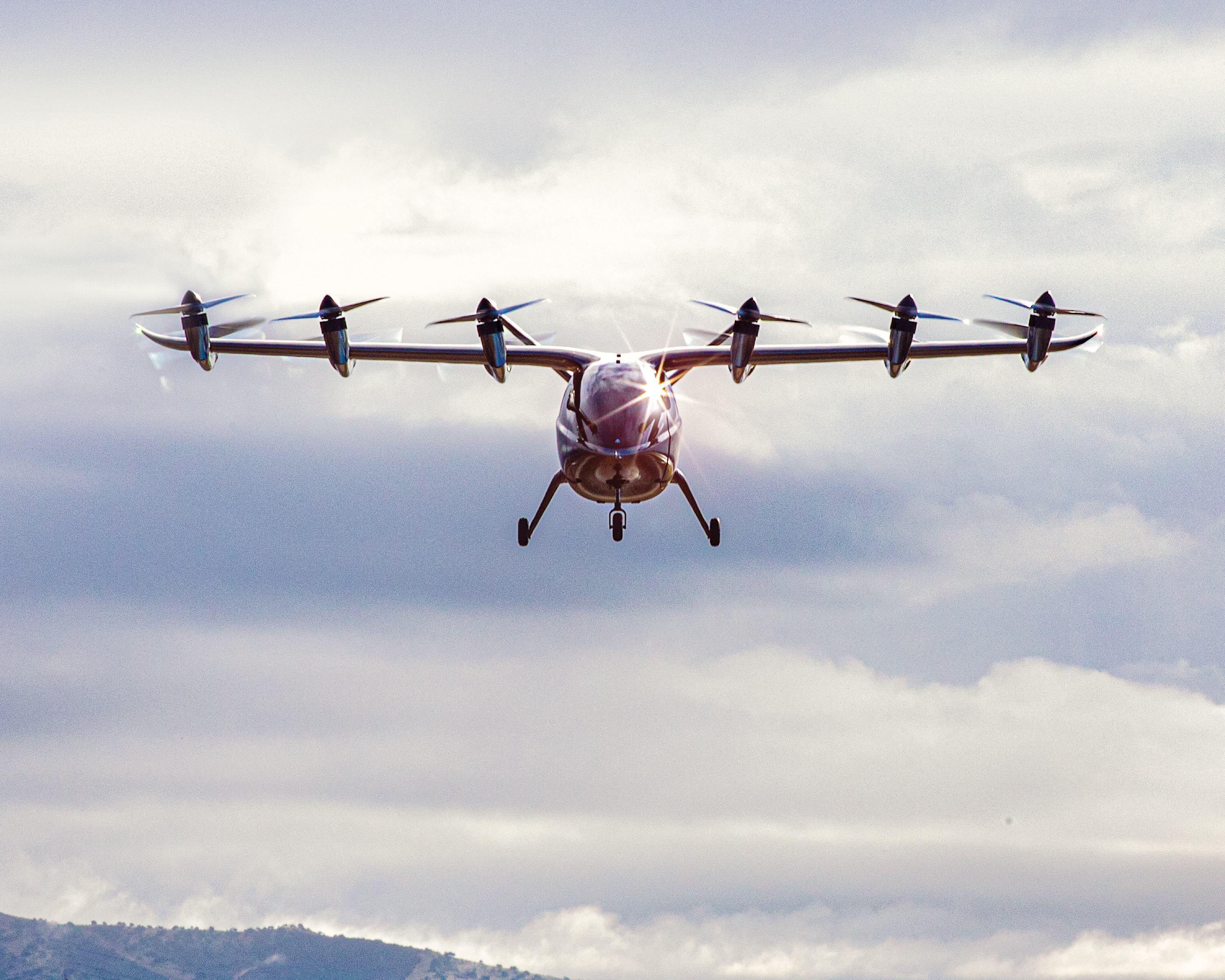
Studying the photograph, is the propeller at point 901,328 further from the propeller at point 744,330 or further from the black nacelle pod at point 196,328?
the black nacelle pod at point 196,328

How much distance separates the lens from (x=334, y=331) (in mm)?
55562

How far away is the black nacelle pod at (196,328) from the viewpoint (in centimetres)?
5969

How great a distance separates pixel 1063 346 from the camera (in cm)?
6444

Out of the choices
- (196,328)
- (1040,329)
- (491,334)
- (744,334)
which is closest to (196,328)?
(196,328)

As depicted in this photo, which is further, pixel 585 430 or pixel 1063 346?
pixel 1063 346

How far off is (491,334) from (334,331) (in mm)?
6075

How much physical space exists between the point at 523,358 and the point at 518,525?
714 centimetres

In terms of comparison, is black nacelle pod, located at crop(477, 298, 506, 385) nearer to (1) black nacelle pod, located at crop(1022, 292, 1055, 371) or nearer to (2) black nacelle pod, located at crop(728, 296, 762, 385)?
(2) black nacelle pod, located at crop(728, 296, 762, 385)

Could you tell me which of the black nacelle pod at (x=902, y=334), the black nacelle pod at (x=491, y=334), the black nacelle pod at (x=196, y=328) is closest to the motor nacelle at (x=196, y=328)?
the black nacelle pod at (x=196, y=328)

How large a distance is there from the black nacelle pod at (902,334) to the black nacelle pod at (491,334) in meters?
14.6

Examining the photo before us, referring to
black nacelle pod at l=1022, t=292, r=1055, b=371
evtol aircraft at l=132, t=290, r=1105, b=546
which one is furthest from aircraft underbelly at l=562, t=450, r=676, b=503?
black nacelle pod at l=1022, t=292, r=1055, b=371

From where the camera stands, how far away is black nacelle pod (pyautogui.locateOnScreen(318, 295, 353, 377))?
55.2 m

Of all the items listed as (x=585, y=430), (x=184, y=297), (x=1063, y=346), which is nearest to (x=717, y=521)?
(x=585, y=430)

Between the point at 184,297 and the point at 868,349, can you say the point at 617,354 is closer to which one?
the point at 868,349
